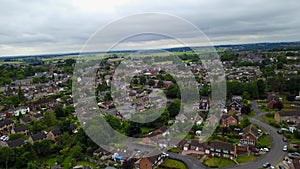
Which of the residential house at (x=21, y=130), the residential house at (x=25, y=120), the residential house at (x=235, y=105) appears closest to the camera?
the residential house at (x=21, y=130)

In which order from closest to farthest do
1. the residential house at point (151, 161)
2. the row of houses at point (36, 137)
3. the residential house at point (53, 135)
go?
the residential house at point (151, 161) → the row of houses at point (36, 137) → the residential house at point (53, 135)

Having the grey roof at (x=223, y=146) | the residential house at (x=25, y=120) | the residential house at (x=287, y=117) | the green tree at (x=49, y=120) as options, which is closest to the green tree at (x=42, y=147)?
the green tree at (x=49, y=120)

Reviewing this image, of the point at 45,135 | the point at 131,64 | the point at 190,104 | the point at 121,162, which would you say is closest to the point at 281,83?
the point at 190,104

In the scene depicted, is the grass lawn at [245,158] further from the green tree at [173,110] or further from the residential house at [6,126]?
the residential house at [6,126]

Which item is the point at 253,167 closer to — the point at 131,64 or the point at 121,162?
the point at 121,162

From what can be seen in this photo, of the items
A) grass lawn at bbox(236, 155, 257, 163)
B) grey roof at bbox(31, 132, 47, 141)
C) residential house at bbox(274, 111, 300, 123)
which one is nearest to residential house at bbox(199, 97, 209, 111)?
residential house at bbox(274, 111, 300, 123)

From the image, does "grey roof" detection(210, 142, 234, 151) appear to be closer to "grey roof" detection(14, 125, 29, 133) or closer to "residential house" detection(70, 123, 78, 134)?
"residential house" detection(70, 123, 78, 134)

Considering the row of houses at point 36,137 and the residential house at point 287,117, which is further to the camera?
the residential house at point 287,117
